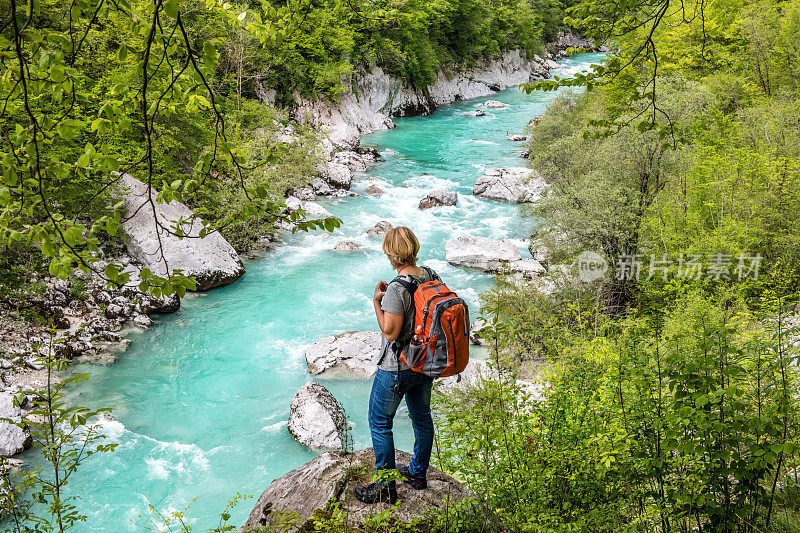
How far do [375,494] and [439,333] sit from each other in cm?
135

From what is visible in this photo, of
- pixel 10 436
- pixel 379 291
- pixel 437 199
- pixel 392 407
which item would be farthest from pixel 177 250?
pixel 392 407

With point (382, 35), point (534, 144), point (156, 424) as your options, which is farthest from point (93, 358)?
point (382, 35)

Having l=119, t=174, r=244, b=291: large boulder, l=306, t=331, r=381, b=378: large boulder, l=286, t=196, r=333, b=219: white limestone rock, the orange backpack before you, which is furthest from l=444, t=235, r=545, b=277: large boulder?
the orange backpack

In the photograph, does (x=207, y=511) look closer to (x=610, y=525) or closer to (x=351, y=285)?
(x=610, y=525)

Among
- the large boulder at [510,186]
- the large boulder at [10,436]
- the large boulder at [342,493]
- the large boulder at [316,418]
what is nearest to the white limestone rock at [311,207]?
the large boulder at [510,186]

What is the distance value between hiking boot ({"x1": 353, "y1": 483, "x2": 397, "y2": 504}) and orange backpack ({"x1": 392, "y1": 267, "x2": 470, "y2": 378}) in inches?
38.9

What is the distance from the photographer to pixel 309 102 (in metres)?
25.5

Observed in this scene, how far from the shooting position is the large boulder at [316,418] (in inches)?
320

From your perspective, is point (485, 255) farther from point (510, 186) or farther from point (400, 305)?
Result: point (400, 305)

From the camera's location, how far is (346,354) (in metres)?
10.2

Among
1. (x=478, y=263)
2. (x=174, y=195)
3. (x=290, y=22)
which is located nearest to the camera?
(x=174, y=195)

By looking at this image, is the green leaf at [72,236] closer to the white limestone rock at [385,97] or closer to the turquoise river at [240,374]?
the turquoise river at [240,374]

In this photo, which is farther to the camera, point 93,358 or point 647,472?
point 93,358

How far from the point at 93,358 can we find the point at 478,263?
977 centimetres
